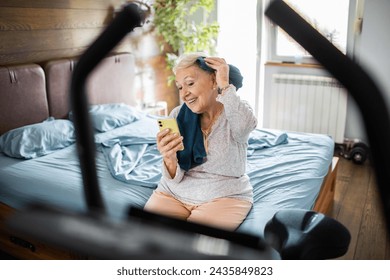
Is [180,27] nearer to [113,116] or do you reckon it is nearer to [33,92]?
[113,116]

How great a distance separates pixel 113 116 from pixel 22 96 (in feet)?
1.85

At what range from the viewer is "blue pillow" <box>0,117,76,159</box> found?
1859mm

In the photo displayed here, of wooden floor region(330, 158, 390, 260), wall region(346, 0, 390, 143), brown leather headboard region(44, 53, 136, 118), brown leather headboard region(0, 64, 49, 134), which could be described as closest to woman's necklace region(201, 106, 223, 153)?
wooden floor region(330, 158, 390, 260)

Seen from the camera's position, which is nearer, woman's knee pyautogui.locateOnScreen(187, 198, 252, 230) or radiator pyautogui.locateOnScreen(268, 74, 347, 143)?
woman's knee pyautogui.locateOnScreen(187, 198, 252, 230)

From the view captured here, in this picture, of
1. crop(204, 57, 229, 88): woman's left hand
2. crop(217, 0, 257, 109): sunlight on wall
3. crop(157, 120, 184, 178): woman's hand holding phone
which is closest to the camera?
crop(204, 57, 229, 88): woman's left hand

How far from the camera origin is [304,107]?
309cm

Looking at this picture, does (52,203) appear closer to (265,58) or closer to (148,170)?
(148,170)

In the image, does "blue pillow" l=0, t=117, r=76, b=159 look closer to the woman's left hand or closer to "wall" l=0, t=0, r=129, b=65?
"wall" l=0, t=0, r=129, b=65

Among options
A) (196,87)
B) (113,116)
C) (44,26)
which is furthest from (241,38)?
(196,87)

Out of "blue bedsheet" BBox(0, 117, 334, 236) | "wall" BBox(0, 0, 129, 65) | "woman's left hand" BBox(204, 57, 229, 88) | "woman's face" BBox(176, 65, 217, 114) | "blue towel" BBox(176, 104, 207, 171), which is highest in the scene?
"wall" BBox(0, 0, 129, 65)

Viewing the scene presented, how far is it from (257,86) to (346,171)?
1.08 metres

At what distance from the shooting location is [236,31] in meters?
3.33

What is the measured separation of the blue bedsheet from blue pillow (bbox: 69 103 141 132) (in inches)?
3.8
